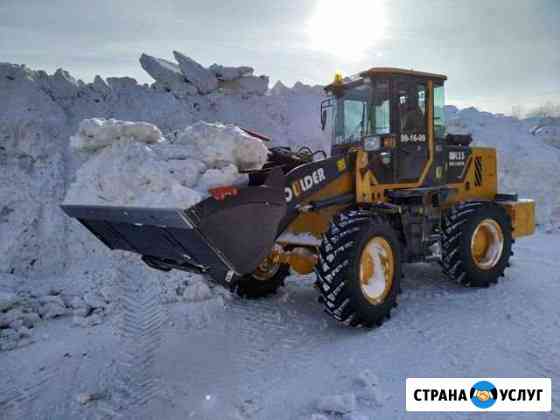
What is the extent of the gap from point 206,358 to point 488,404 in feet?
7.71

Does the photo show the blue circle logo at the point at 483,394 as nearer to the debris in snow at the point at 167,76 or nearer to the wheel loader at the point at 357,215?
the wheel loader at the point at 357,215

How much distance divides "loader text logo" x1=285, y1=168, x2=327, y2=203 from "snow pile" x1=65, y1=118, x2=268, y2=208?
0.37 m

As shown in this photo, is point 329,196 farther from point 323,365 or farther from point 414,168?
point 323,365

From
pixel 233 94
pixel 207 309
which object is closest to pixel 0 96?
pixel 233 94

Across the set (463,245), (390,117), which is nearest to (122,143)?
(390,117)

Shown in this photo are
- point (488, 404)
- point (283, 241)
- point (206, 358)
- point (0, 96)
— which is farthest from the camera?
point (0, 96)

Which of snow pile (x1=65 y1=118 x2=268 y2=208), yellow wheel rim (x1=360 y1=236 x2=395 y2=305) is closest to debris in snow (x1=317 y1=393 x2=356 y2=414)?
yellow wheel rim (x1=360 y1=236 x2=395 y2=305)

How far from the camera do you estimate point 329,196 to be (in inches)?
181

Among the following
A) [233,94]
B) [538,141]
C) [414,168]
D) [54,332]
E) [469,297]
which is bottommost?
[54,332]

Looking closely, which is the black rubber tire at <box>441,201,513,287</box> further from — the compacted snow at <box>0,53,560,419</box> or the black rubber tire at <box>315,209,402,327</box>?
the black rubber tire at <box>315,209,402,327</box>

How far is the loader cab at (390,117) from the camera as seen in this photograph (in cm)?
482

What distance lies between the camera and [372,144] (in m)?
4.77

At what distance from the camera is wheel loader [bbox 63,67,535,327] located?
11.3 ft

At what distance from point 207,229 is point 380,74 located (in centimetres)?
279
